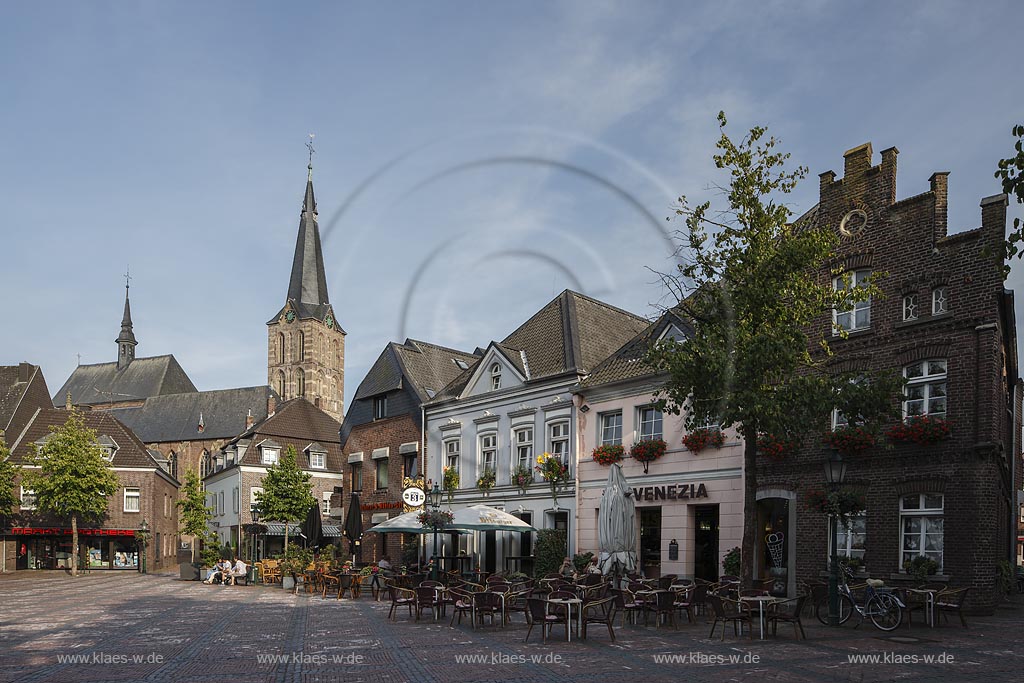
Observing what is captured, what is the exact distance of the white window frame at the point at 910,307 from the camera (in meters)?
21.8

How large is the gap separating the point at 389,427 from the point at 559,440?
1152 cm

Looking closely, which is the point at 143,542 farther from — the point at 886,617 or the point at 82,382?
the point at 82,382

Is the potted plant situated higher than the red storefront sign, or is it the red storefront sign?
the potted plant

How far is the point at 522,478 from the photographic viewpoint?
3216 centimetres

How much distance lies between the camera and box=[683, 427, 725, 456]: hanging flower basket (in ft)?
83.1

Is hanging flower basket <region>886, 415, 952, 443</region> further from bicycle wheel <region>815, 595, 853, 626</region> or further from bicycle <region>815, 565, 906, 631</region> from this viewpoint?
bicycle wheel <region>815, 595, 853, 626</region>

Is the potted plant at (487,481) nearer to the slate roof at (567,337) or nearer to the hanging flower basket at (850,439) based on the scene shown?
the slate roof at (567,337)

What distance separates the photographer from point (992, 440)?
65.7ft

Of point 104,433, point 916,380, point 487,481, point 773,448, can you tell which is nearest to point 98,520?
point 104,433

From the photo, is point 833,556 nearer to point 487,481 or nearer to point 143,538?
point 487,481

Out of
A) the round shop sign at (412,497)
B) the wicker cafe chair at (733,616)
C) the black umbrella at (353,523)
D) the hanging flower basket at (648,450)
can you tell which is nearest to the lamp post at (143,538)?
the black umbrella at (353,523)

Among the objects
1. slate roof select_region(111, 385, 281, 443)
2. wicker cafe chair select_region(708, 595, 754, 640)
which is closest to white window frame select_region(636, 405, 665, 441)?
wicker cafe chair select_region(708, 595, 754, 640)

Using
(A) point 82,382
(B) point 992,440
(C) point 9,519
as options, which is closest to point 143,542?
(C) point 9,519

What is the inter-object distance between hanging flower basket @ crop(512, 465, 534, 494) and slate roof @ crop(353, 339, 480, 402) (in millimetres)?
7473
